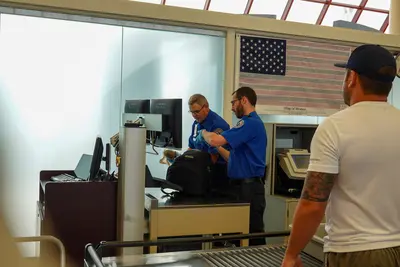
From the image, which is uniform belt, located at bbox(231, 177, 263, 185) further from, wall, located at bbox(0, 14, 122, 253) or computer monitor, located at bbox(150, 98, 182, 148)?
wall, located at bbox(0, 14, 122, 253)

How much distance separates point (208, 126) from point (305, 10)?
299 inches

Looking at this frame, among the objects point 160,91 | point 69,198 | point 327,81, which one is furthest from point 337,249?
point 327,81

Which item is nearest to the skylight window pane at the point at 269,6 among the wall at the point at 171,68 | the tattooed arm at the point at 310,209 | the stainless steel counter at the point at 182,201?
the wall at the point at 171,68

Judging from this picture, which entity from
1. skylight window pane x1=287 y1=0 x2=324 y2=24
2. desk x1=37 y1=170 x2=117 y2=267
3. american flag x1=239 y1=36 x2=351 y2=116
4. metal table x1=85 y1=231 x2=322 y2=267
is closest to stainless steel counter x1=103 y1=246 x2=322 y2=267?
metal table x1=85 y1=231 x2=322 y2=267

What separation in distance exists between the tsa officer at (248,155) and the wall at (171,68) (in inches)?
39.3

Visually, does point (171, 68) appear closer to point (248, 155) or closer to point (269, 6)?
point (248, 155)

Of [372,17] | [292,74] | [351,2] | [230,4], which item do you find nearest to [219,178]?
[292,74]

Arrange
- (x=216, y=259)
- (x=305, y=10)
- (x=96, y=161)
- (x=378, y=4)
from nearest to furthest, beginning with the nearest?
(x=216, y=259)
(x=96, y=161)
(x=305, y=10)
(x=378, y=4)

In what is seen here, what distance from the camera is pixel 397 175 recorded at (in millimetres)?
1363

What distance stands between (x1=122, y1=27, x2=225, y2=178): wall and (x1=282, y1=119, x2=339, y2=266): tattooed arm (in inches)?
104

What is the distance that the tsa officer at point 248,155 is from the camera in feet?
10.2

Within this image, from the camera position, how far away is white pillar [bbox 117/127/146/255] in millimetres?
2504

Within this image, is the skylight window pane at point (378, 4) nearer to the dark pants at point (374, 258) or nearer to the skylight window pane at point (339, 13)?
the skylight window pane at point (339, 13)

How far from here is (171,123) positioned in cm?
283
